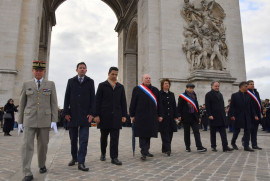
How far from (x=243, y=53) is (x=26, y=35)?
51.0 feet

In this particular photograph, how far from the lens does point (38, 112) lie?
3578 millimetres

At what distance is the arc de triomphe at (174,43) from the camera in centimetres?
1372

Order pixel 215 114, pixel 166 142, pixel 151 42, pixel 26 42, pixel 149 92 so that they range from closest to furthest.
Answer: pixel 149 92 → pixel 166 142 → pixel 215 114 → pixel 26 42 → pixel 151 42

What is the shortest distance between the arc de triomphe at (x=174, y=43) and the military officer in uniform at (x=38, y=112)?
1097 cm

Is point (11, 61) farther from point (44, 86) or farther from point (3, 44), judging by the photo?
point (44, 86)

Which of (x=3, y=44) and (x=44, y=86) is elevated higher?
→ (x=3, y=44)

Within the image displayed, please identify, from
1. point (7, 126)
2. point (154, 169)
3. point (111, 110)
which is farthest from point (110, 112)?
point (7, 126)

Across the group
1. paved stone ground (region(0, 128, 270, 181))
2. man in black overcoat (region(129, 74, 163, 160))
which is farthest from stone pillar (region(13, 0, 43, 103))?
man in black overcoat (region(129, 74, 163, 160))

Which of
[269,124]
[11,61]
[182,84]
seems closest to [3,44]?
[11,61]

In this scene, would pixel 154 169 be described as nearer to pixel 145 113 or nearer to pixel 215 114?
pixel 145 113

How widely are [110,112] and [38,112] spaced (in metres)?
1.45

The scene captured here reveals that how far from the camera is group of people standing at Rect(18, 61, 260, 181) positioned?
11.9 ft

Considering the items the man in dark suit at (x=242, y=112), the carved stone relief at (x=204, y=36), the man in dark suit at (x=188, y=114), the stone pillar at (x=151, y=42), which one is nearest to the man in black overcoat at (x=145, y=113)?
the man in dark suit at (x=188, y=114)

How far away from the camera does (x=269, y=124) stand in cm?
1229
